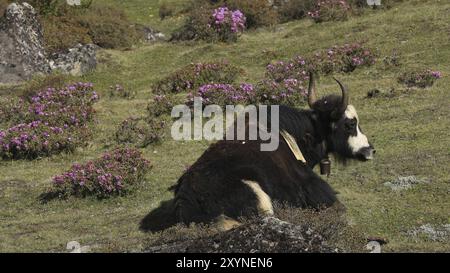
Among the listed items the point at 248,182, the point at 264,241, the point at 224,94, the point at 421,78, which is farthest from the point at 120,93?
the point at 264,241

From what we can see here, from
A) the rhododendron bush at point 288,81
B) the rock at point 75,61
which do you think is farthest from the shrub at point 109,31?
the rhododendron bush at point 288,81

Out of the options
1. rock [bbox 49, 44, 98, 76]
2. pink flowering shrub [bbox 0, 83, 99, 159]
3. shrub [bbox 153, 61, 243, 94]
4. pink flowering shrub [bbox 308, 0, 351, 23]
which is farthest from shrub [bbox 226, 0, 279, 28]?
pink flowering shrub [bbox 0, 83, 99, 159]

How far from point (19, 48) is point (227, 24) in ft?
23.8

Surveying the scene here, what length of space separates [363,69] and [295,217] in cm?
1318

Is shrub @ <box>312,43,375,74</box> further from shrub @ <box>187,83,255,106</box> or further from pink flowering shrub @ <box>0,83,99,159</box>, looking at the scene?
pink flowering shrub @ <box>0,83,99,159</box>

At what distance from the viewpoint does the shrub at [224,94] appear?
2020cm

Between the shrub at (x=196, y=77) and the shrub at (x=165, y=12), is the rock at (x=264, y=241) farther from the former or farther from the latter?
the shrub at (x=165, y=12)

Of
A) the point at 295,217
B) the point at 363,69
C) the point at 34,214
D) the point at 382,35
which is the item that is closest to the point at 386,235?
the point at 295,217

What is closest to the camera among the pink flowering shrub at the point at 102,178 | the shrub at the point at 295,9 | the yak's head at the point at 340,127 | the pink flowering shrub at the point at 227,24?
the yak's head at the point at 340,127

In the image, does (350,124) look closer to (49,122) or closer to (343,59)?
(49,122)

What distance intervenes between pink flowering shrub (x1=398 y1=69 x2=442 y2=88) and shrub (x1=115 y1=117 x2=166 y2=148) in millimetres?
6401

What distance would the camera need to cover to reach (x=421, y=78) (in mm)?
20281

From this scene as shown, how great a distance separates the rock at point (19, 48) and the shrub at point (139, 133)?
7.17 metres

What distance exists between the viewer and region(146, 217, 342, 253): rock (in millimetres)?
8680
